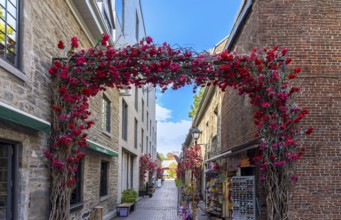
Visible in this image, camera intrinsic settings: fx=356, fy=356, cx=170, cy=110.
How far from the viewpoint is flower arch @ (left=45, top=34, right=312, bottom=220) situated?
6594mm

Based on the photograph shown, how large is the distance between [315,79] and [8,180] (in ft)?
22.8

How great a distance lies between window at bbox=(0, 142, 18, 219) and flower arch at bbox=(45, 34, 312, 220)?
3.23 feet

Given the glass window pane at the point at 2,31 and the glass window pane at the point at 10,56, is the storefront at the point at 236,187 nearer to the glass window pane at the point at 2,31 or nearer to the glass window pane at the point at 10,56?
the glass window pane at the point at 10,56

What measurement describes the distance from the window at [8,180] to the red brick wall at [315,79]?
17.7 ft

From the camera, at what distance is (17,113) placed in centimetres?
489

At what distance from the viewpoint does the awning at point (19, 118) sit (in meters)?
4.52

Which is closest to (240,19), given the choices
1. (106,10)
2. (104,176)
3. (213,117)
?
(106,10)

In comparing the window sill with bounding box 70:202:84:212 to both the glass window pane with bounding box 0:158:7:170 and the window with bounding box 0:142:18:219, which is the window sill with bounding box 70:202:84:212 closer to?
the window with bounding box 0:142:18:219

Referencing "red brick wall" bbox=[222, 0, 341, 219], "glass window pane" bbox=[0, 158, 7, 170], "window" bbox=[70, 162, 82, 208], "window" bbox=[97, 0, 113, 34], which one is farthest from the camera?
"window" bbox=[97, 0, 113, 34]

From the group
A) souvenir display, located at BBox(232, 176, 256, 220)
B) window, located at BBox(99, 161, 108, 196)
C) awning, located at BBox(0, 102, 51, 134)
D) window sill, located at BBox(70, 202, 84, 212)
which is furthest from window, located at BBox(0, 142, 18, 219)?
window, located at BBox(99, 161, 108, 196)

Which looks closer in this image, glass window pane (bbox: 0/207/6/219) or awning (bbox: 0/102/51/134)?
awning (bbox: 0/102/51/134)

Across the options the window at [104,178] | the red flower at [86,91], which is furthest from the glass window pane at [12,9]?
the window at [104,178]

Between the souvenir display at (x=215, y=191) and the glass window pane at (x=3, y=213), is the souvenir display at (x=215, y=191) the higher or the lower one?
the lower one

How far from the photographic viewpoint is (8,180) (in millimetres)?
5379
